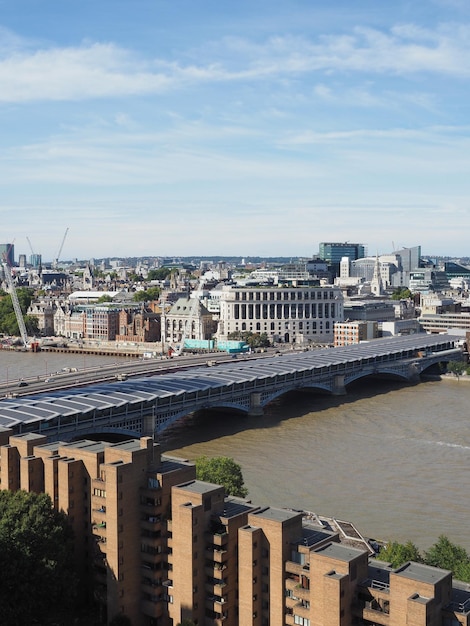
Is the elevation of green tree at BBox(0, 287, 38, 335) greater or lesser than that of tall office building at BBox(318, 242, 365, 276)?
lesser

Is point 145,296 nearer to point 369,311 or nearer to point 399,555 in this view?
point 369,311

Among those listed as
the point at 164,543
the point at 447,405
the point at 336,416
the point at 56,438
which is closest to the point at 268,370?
the point at 336,416

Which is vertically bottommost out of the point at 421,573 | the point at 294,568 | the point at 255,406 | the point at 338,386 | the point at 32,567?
the point at 338,386

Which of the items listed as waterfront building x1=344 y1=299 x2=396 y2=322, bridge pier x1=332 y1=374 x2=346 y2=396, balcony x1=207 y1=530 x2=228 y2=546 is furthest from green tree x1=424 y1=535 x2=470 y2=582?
waterfront building x1=344 y1=299 x2=396 y2=322

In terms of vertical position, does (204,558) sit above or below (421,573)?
below

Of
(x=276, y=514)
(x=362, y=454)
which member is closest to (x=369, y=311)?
(x=362, y=454)

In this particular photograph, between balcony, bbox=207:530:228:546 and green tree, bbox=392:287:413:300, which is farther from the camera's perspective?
green tree, bbox=392:287:413:300

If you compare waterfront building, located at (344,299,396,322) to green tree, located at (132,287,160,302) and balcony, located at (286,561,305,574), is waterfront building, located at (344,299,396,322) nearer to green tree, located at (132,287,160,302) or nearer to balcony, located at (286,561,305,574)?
green tree, located at (132,287,160,302)
